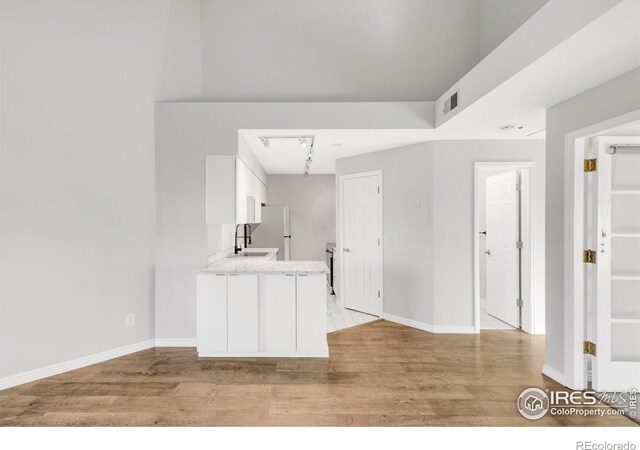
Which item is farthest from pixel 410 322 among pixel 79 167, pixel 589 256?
pixel 79 167

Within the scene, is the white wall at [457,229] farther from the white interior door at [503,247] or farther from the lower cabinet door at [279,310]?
the lower cabinet door at [279,310]

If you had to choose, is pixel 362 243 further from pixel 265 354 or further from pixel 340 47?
pixel 340 47

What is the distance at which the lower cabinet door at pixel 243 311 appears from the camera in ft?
11.4

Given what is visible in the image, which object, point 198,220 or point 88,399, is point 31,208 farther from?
point 88,399

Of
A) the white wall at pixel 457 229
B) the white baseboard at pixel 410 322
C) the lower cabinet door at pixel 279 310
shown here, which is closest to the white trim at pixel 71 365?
the lower cabinet door at pixel 279 310

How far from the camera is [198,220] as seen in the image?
147 inches

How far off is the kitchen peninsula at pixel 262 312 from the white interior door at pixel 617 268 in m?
2.23

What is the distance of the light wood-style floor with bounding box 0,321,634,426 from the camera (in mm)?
2398

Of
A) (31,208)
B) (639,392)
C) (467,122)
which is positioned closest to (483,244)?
(467,122)

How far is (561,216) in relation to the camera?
2.90m

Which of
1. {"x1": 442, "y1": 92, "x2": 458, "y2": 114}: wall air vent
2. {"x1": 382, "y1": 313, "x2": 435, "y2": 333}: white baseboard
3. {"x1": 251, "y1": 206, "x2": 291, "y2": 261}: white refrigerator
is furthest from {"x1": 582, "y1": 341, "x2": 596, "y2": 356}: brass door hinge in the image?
{"x1": 251, "y1": 206, "x2": 291, "y2": 261}: white refrigerator

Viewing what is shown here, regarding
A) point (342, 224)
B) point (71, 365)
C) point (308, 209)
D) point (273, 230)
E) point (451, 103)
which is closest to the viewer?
point (71, 365)

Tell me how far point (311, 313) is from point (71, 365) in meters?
2.24

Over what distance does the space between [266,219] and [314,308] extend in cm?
365
